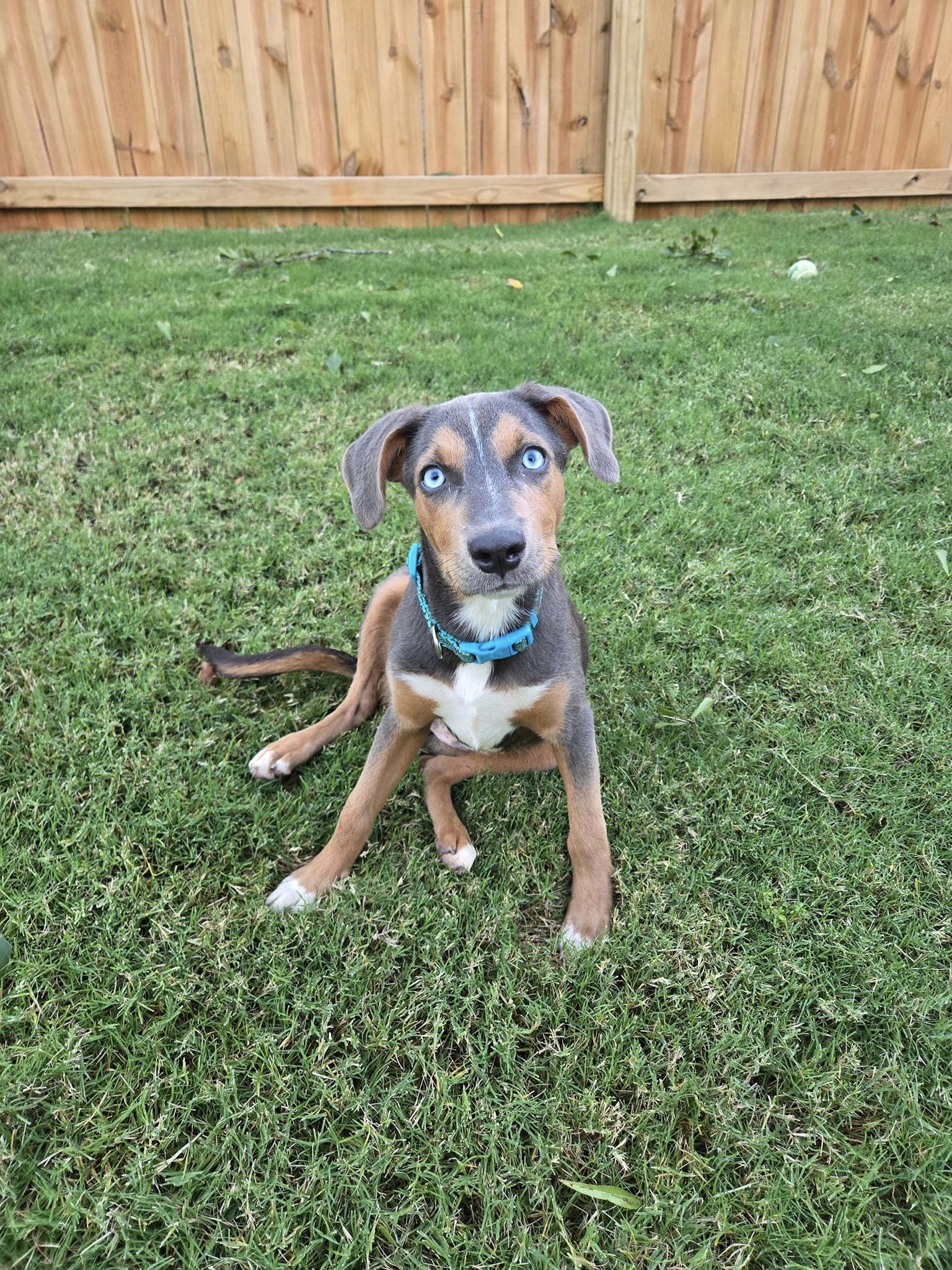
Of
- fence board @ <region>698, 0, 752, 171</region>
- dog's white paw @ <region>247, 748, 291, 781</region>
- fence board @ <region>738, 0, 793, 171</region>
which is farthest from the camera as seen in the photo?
fence board @ <region>738, 0, 793, 171</region>

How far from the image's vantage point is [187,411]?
5.29 metres

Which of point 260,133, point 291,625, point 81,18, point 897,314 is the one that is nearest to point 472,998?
point 291,625

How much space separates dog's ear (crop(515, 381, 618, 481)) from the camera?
2.53 meters

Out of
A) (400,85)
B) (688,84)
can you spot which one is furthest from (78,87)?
(688,84)

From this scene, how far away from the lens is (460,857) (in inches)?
106

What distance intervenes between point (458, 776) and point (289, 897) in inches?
31.3

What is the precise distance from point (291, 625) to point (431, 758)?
108cm

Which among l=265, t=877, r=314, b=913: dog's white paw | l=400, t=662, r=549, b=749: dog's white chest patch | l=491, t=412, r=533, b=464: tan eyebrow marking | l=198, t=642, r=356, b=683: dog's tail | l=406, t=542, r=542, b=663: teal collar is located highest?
l=491, t=412, r=533, b=464: tan eyebrow marking

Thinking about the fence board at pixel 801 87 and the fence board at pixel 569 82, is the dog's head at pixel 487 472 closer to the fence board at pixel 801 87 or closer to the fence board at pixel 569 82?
the fence board at pixel 569 82

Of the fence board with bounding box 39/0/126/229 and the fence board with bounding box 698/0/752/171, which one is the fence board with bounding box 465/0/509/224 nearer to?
the fence board with bounding box 698/0/752/171

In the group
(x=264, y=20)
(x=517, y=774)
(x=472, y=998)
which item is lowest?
(x=517, y=774)

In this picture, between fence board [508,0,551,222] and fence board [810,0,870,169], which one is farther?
fence board [810,0,870,169]

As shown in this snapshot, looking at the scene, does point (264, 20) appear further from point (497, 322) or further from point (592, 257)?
point (497, 322)

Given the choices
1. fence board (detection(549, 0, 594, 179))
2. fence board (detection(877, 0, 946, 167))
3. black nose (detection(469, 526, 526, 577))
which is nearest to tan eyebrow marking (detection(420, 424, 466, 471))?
black nose (detection(469, 526, 526, 577))
